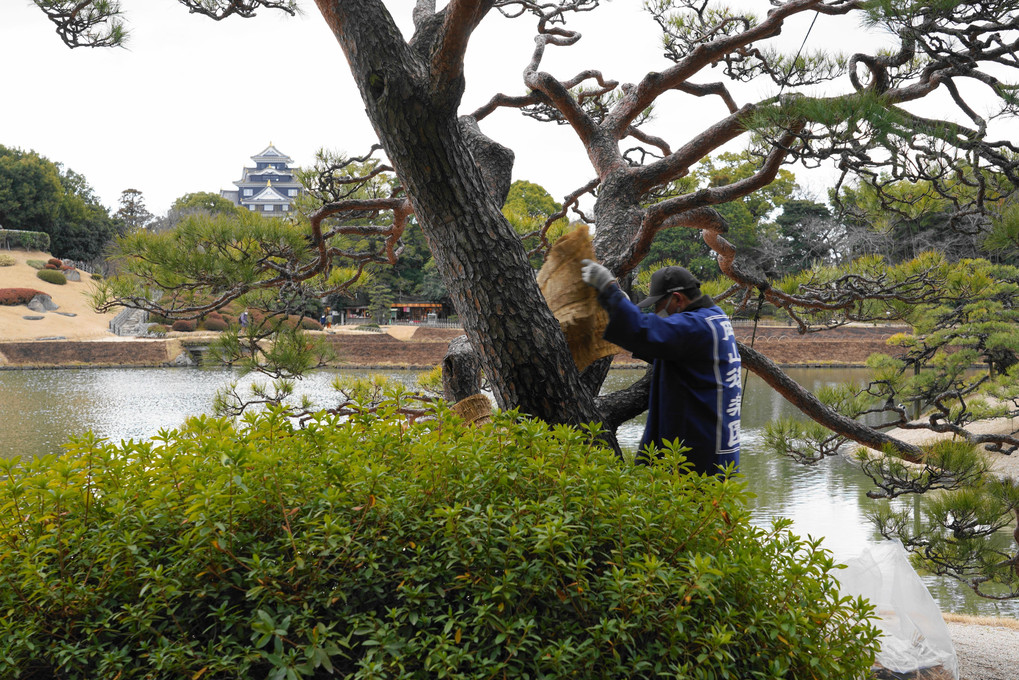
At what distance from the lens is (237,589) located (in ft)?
3.74

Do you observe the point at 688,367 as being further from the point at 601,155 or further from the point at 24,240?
the point at 24,240

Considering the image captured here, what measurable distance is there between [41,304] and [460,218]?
90.7ft

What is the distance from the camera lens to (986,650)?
353cm

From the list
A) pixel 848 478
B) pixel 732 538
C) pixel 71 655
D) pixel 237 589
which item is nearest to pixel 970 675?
pixel 732 538

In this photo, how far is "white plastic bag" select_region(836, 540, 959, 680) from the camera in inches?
85.8

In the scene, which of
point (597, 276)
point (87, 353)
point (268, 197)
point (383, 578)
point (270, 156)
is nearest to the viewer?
point (383, 578)

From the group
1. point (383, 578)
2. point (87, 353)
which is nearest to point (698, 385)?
point (383, 578)

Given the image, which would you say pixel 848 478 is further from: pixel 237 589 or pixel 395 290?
pixel 395 290

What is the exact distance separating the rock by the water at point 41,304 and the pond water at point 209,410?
8.04m

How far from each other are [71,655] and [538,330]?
1.42m

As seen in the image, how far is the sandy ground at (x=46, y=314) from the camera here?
843 inches

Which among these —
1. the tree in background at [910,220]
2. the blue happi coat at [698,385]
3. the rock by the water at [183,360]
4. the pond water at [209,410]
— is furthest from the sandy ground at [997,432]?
the rock by the water at [183,360]

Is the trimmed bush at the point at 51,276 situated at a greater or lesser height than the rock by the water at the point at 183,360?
greater

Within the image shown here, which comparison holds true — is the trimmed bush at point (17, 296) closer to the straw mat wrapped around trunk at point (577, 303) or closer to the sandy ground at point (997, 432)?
the sandy ground at point (997, 432)
